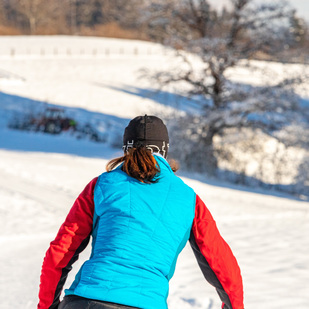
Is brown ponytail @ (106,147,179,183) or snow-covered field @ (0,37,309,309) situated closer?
brown ponytail @ (106,147,179,183)

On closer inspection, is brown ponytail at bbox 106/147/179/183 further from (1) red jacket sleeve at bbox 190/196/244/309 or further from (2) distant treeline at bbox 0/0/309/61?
(2) distant treeline at bbox 0/0/309/61

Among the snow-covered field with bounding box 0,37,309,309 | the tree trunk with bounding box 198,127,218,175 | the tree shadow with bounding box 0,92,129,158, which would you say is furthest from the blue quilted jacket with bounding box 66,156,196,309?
the tree trunk with bounding box 198,127,218,175

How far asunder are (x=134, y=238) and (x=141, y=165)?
31 centimetres

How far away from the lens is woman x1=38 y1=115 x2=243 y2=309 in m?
1.96

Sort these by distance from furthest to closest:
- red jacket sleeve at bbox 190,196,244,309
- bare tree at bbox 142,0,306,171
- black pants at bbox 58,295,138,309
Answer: bare tree at bbox 142,0,306,171
red jacket sleeve at bbox 190,196,244,309
black pants at bbox 58,295,138,309

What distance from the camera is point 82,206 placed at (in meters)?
2.18

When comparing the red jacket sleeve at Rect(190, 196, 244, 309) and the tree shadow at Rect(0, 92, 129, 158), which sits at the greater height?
the red jacket sleeve at Rect(190, 196, 244, 309)

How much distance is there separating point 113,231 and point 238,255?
17.1 feet

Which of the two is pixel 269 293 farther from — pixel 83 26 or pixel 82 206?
pixel 83 26

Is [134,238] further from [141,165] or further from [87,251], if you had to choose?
[87,251]

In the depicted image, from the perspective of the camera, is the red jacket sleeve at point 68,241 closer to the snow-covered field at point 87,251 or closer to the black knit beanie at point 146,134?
the black knit beanie at point 146,134

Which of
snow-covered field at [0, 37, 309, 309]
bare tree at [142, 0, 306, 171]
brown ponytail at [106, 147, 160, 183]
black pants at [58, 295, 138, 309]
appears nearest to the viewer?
black pants at [58, 295, 138, 309]

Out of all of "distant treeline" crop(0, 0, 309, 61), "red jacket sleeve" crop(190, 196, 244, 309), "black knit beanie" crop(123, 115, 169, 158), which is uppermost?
"distant treeline" crop(0, 0, 309, 61)

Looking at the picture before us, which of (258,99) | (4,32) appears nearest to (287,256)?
(258,99)
